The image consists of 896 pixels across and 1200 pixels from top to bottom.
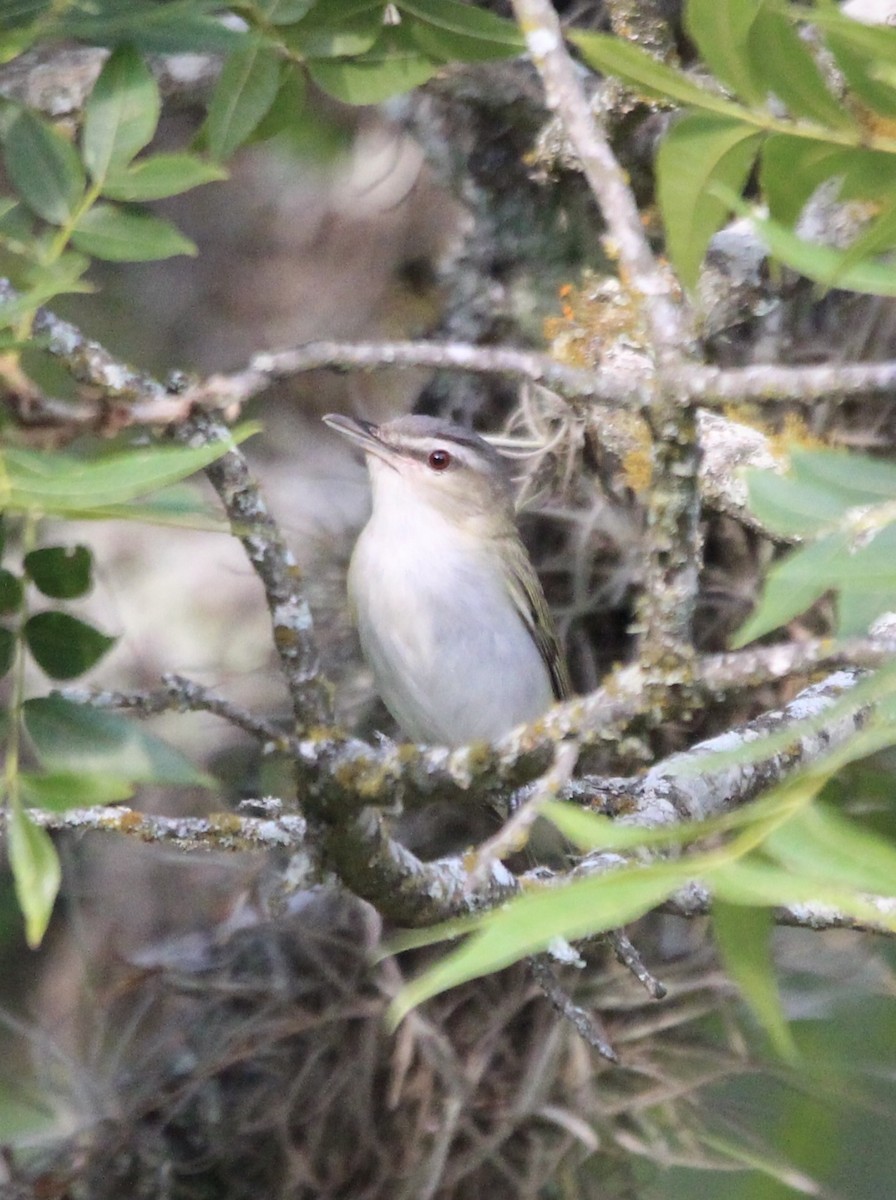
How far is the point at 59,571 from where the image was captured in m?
1.54

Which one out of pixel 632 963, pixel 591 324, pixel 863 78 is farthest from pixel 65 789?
pixel 591 324

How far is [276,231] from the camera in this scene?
5.11 meters

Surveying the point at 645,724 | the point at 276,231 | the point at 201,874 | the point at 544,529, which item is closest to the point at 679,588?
the point at 645,724

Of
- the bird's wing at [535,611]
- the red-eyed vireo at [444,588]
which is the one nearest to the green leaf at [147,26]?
the red-eyed vireo at [444,588]

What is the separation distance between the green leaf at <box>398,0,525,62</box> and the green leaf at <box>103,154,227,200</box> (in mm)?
532

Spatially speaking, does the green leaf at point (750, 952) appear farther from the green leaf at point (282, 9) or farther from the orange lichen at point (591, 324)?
the orange lichen at point (591, 324)

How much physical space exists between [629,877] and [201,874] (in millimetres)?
3983

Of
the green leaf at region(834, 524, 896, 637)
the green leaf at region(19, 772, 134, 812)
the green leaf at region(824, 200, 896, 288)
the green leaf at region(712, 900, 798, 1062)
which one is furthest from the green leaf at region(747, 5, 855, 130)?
the green leaf at region(19, 772, 134, 812)

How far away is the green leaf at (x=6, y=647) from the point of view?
1609 millimetres

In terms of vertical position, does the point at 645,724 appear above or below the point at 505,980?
above

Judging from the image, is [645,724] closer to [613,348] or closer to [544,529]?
[613,348]

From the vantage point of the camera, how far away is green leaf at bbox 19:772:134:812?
120cm

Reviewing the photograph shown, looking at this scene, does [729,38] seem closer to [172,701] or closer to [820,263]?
[820,263]

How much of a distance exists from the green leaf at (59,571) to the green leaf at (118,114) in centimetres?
41
